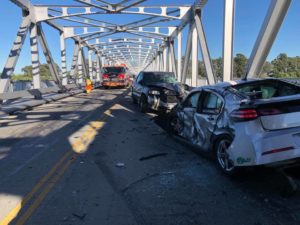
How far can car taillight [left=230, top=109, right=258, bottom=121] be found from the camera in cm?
492

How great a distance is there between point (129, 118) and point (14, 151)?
606 cm

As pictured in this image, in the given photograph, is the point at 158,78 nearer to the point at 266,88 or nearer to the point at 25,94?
the point at 25,94

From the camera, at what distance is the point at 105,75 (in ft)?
115

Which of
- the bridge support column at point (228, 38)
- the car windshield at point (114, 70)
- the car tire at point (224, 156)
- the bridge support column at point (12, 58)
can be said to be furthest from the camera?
the car windshield at point (114, 70)

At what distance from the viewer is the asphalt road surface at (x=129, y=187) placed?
4.21m

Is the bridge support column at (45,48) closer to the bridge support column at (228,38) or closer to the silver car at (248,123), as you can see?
the bridge support column at (228,38)

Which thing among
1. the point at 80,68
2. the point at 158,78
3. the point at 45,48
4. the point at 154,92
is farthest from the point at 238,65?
the point at 80,68

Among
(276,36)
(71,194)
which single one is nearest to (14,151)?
(71,194)

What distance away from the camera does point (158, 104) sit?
13547mm

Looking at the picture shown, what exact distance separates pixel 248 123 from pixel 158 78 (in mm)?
11690

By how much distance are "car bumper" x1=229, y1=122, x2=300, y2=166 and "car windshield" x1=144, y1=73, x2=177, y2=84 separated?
11.5m

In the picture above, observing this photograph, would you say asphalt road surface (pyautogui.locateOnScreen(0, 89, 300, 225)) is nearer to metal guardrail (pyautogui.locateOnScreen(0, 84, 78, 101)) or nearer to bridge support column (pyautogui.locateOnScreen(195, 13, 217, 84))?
bridge support column (pyautogui.locateOnScreen(195, 13, 217, 84))

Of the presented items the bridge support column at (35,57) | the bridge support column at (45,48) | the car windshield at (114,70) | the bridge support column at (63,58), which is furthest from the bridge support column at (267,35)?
the car windshield at (114,70)

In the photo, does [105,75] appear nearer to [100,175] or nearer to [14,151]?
[14,151]
